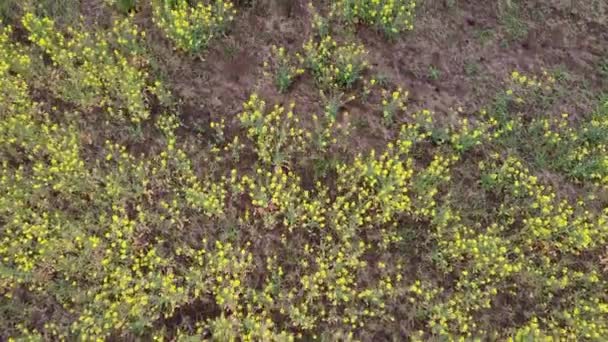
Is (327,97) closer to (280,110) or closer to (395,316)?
(280,110)

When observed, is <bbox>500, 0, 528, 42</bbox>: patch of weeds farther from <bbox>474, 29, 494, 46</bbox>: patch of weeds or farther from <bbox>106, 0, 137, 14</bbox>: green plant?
<bbox>106, 0, 137, 14</bbox>: green plant

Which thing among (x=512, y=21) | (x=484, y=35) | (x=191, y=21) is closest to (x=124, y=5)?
(x=191, y=21)

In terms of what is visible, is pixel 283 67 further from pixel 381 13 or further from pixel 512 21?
pixel 512 21

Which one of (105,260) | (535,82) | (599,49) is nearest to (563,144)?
(535,82)

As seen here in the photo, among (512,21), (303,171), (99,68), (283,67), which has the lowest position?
(303,171)

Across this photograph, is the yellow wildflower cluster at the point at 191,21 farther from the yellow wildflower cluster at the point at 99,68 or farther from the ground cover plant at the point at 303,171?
the yellow wildflower cluster at the point at 99,68

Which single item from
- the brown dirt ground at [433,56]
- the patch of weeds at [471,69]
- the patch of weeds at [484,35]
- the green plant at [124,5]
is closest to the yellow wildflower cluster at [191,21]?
the brown dirt ground at [433,56]

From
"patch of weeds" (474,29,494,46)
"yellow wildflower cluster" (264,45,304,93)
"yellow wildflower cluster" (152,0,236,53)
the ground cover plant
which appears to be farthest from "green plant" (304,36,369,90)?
"patch of weeds" (474,29,494,46)
